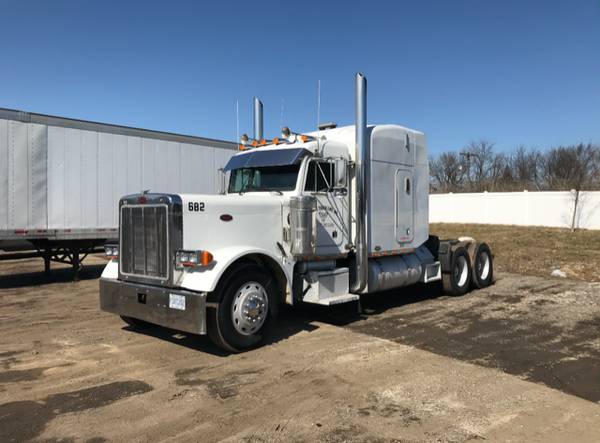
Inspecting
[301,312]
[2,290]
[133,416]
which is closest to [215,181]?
[2,290]

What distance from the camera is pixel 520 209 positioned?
108 feet

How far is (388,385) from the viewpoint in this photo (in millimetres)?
5016

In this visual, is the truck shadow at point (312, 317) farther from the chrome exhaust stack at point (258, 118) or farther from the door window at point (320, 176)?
the chrome exhaust stack at point (258, 118)

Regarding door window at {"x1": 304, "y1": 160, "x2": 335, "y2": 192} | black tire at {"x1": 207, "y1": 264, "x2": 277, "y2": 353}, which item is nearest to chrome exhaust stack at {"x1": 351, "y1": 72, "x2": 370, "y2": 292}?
door window at {"x1": 304, "y1": 160, "x2": 335, "y2": 192}

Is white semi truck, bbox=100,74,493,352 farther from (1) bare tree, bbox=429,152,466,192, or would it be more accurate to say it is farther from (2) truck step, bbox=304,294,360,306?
(1) bare tree, bbox=429,152,466,192

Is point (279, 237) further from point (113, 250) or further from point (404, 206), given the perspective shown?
point (404, 206)

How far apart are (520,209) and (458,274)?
25080 millimetres

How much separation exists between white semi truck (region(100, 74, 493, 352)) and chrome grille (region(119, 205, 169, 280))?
0.04 ft

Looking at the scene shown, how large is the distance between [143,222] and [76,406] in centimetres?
246

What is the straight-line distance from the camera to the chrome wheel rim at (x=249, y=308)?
607 cm

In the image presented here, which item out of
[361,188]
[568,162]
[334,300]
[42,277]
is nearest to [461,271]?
[361,188]

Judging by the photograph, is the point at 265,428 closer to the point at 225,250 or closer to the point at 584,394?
the point at 225,250

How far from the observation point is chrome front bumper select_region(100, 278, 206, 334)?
5.66 m

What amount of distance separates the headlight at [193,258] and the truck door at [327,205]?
2.11 m
